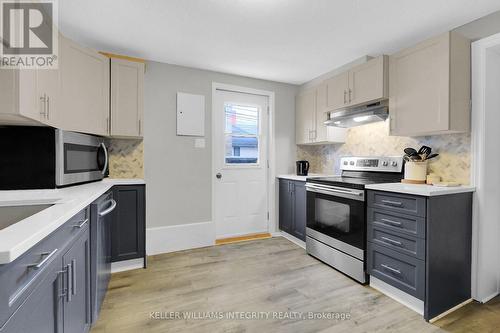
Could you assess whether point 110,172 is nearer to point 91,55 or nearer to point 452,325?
point 91,55

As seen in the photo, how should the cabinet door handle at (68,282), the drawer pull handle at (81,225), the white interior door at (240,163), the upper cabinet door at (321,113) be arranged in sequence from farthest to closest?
the white interior door at (240,163)
the upper cabinet door at (321,113)
the drawer pull handle at (81,225)
the cabinet door handle at (68,282)

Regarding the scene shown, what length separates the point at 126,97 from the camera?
266cm

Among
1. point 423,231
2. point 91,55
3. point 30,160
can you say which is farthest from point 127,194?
point 423,231

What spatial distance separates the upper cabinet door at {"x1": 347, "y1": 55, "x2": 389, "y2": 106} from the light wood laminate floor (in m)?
1.89

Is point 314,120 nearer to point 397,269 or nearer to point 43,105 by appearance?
point 397,269

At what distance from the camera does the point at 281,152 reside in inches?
152

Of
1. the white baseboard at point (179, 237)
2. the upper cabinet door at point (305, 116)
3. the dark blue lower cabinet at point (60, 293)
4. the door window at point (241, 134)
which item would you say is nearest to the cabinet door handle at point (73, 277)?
the dark blue lower cabinet at point (60, 293)

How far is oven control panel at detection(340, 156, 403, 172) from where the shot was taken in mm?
2645

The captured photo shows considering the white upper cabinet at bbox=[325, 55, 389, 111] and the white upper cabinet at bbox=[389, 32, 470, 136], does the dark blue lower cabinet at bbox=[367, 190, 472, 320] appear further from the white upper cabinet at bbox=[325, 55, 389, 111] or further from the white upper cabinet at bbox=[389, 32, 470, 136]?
the white upper cabinet at bbox=[325, 55, 389, 111]

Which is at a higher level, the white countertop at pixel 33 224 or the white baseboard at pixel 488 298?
the white countertop at pixel 33 224

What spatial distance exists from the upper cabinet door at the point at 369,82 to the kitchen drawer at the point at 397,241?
4.40 feet

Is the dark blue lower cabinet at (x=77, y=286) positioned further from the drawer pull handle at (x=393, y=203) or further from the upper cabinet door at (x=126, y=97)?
the drawer pull handle at (x=393, y=203)

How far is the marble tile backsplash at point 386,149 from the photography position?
7.13ft

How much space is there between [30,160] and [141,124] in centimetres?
110
